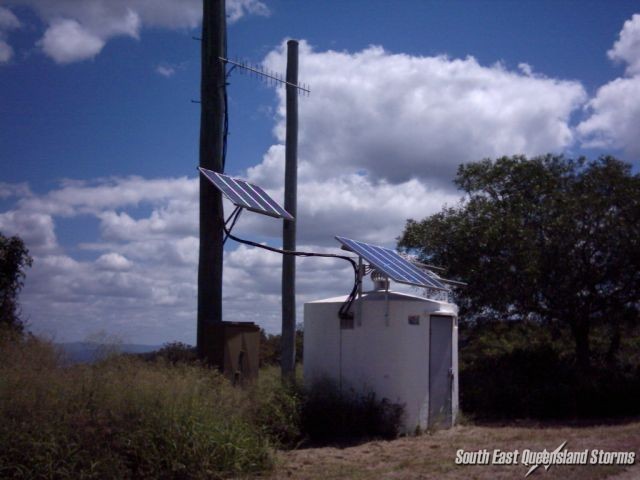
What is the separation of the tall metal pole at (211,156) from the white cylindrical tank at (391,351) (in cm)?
225

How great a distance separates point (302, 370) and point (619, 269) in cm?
922

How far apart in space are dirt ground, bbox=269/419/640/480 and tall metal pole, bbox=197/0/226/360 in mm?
3572

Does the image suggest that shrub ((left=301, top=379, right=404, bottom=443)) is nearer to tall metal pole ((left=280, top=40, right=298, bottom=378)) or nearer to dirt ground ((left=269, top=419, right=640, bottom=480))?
dirt ground ((left=269, top=419, right=640, bottom=480))

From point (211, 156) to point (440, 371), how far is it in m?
6.31

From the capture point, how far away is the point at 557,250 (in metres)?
18.9

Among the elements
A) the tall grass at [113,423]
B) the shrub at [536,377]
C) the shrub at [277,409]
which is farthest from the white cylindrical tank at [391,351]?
the tall grass at [113,423]

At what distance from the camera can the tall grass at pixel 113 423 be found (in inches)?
304

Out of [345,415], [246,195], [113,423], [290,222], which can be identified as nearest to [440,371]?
[345,415]

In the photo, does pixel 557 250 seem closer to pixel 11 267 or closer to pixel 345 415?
pixel 345 415

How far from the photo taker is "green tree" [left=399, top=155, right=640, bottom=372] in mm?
18734

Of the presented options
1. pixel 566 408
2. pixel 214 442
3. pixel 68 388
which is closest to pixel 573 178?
pixel 566 408

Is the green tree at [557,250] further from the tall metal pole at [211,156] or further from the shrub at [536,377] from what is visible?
the tall metal pole at [211,156]

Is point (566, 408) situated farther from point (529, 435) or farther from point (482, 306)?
point (529, 435)

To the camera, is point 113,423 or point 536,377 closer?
point 113,423
